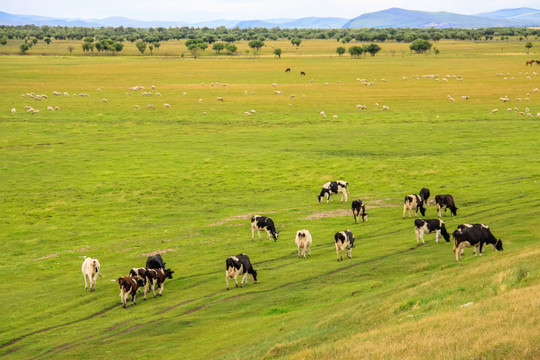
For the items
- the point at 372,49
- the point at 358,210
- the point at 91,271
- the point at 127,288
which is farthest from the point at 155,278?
the point at 372,49

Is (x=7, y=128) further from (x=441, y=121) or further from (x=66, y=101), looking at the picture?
(x=441, y=121)

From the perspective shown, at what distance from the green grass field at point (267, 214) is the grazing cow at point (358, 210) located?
81 cm

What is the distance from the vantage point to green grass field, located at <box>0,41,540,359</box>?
17.4 metres

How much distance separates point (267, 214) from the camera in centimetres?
4144

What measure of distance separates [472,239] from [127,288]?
45.4 ft

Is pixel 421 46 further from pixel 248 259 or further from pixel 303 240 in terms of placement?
pixel 248 259

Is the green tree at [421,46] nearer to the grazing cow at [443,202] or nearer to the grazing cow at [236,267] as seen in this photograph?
the grazing cow at [443,202]

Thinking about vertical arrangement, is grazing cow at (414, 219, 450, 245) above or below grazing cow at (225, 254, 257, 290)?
above

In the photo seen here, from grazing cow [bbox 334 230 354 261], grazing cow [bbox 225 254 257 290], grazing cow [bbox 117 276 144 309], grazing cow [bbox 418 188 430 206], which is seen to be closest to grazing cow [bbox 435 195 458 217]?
grazing cow [bbox 418 188 430 206]

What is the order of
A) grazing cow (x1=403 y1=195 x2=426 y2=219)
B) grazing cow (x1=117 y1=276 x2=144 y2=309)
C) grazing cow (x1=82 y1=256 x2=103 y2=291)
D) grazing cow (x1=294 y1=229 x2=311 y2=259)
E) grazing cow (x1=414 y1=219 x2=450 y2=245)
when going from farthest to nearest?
grazing cow (x1=403 y1=195 x2=426 y2=219)
grazing cow (x1=414 y1=219 x2=450 y2=245)
grazing cow (x1=294 y1=229 x2=311 y2=259)
grazing cow (x1=82 y1=256 x2=103 y2=291)
grazing cow (x1=117 y1=276 x2=144 y2=309)

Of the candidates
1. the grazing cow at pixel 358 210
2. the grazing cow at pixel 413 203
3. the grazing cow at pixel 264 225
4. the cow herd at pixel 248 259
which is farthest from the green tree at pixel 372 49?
the cow herd at pixel 248 259

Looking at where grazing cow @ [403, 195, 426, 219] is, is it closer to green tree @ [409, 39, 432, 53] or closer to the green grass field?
the green grass field

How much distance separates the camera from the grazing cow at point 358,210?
122 ft

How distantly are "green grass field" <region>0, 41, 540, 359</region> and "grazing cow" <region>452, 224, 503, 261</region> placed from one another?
0.61 meters
